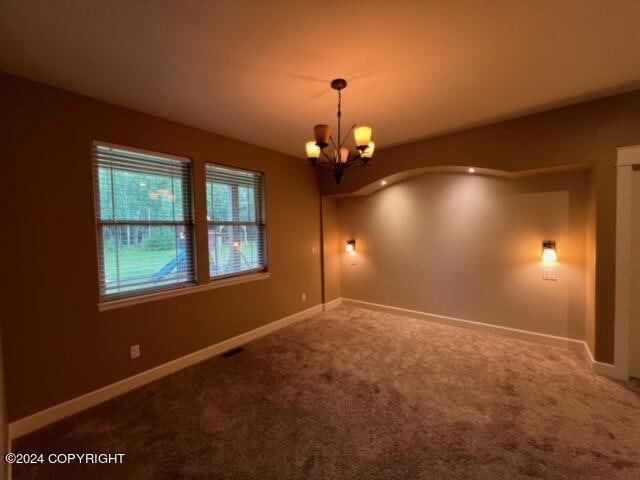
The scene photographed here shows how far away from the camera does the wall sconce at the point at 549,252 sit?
314 cm

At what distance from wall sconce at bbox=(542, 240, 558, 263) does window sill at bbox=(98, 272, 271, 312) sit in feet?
11.1

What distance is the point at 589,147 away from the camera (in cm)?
266

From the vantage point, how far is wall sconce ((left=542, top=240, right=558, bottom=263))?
3136mm

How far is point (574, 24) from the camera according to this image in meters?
1.63

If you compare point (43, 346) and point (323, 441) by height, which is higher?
point (43, 346)

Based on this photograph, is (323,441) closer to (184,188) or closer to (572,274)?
(184,188)

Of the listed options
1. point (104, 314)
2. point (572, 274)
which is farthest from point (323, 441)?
point (572, 274)

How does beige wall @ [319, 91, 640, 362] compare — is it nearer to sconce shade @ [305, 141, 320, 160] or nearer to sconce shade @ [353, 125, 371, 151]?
sconce shade @ [353, 125, 371, 151]

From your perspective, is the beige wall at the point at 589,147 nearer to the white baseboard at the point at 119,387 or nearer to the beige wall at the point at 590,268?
the beige wall at the point at 590,268

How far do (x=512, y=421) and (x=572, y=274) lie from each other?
2.01m

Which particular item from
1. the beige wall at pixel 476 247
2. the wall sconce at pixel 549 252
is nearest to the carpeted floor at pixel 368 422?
the beige wall at pixel 476 247

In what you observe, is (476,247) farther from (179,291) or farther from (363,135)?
(179,291)

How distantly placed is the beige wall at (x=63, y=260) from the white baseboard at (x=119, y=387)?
2.2 inches

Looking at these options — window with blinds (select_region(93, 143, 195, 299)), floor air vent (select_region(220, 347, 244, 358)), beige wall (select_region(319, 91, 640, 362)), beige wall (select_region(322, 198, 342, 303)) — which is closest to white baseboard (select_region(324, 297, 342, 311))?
beige wall (select_region(322, 198, 342, 303))
